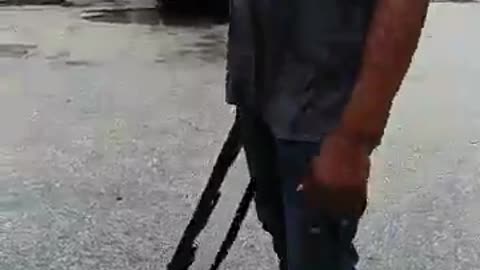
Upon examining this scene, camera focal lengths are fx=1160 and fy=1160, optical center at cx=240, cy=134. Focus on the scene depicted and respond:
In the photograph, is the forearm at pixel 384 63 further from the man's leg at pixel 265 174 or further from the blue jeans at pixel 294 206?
the man's leg at pixel 265 174

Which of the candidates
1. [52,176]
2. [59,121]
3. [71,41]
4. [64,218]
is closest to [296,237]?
[64,218]

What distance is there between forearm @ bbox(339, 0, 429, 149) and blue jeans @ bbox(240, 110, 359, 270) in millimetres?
164

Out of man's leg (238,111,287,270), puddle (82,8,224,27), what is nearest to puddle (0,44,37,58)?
puddle (82,8,224,27)

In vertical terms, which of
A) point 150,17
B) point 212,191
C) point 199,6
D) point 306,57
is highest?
point 306,57

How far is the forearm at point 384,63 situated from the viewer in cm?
189

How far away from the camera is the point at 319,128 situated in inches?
81.2

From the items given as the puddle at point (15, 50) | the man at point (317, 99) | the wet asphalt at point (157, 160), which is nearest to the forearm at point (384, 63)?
the man at point (317, 99)

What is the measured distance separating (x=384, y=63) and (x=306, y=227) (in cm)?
39

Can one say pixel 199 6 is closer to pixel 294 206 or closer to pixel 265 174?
pixel 265 174

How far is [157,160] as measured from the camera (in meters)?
5.87

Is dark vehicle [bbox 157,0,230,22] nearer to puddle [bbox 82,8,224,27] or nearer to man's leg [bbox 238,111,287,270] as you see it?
puddle [bbox 82,8,224,27]

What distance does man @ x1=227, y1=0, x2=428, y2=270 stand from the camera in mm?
1906

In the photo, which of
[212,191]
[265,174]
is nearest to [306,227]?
[265,174]

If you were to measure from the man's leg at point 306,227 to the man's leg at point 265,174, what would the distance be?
0.09 meters
